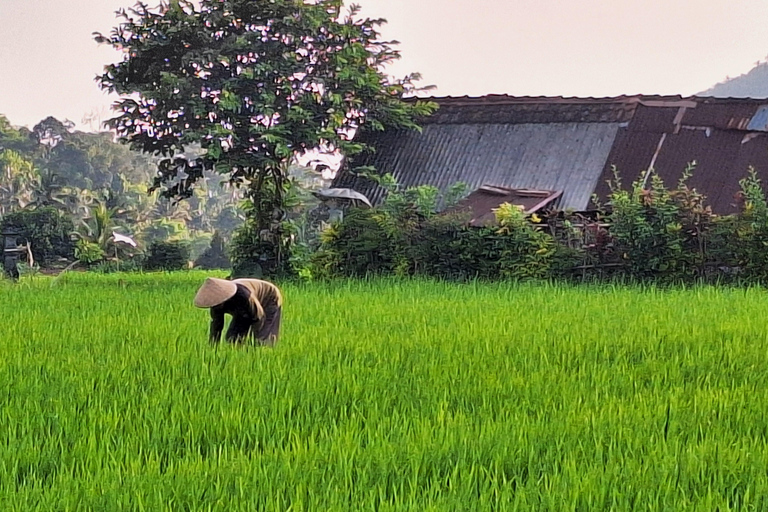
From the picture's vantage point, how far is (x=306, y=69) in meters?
12.7

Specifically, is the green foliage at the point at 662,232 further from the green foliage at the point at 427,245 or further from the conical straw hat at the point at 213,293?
the conical straw hat at the point at 213,293

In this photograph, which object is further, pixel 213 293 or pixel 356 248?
pixel 356 248

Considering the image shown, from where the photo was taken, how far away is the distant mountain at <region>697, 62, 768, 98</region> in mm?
36562

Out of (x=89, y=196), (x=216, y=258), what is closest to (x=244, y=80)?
(x=216, y=258)

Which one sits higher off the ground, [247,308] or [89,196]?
[247,308]

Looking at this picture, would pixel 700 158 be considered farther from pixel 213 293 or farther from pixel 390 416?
pixel 390 416

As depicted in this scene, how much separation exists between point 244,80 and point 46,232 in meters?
9.23

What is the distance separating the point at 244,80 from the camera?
40.4 ft

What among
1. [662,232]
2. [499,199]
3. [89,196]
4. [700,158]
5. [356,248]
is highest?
[700,158]

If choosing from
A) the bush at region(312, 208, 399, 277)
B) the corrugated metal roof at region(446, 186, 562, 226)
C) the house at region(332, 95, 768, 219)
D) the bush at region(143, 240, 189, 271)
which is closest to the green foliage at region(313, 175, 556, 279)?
the bush at region(312, 208, 399, 277)

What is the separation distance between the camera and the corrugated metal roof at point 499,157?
13.0 meters

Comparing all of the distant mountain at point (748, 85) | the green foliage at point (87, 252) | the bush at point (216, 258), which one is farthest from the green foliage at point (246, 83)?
the distant mountain at point (748, 85)

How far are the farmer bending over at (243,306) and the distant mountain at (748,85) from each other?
34714mm

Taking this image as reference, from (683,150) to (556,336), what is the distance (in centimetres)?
818
